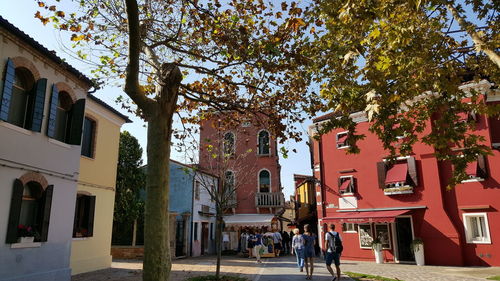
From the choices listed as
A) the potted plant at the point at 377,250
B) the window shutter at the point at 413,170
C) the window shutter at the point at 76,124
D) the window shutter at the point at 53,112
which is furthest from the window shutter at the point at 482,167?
the window shutter at the point at 53,112

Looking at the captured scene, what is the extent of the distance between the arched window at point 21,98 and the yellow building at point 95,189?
433 cm

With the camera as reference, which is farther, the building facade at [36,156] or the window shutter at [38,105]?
the window shutter at [38,105]

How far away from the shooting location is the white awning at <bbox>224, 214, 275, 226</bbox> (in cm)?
2828

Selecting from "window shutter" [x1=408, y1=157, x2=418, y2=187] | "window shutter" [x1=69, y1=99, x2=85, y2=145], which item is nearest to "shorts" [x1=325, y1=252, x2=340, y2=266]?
"window shutter" [x1=69, y1=99, x2=85, y2=145]

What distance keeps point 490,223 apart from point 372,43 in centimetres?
1325

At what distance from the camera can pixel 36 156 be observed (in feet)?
34.7

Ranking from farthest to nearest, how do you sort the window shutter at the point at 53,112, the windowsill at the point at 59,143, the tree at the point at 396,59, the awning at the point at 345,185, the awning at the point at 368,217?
the awning at the point at 345,185, the awning at the point at 368,217, the windowsill at the point at 59,143, the window shutter at the point at 53,112, the tree at the point at 396,59

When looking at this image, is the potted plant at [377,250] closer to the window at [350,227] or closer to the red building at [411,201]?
the red building at [411,201]

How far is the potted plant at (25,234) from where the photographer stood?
9789mm

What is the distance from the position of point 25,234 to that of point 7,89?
3.84m

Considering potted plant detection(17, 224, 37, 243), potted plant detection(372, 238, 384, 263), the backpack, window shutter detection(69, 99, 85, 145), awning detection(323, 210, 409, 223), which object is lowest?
potted plant detection(372, 238, 384, 263)

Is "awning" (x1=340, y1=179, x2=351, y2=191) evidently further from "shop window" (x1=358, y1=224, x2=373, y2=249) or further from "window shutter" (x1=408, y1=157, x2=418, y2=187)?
"window shutter" (x1=408, y1=157, x2=418, y2=187)

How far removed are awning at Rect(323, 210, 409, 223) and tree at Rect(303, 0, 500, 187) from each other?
9564 millimetres

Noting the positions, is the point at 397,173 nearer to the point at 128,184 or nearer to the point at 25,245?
the point at 128,184
